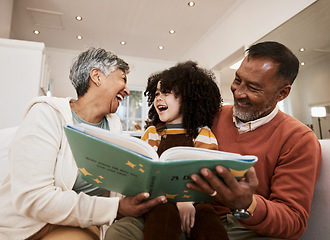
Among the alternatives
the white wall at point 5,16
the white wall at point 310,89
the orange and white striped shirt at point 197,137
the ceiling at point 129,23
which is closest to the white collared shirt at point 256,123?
the orange and white striped shirt at point 197,137

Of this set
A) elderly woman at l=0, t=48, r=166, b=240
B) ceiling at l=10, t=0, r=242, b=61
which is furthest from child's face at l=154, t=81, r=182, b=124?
ceiling at l=10, t=0, r=242, b=61

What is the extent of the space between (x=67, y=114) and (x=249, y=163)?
780 mm

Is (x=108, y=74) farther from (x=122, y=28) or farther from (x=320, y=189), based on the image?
(x=122, y=28)

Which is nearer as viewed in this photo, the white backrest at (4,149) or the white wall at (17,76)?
the white backrest at (4,149)

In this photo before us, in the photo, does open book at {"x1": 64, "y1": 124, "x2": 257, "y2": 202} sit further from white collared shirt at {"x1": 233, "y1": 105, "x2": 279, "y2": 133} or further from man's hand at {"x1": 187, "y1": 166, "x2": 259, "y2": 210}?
white collared shirt at {"x1": 233, "y1": 105, "x2": 279, "y2": 133}

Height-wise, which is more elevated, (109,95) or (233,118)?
(109,95)

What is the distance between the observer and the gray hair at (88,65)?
1236mm

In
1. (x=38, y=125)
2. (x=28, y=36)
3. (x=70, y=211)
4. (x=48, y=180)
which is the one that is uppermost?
(x=28, y=36)

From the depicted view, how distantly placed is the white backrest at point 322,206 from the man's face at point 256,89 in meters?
0.30

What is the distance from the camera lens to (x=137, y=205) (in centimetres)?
85

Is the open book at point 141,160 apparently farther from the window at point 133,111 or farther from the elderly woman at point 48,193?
the window at point 133,111

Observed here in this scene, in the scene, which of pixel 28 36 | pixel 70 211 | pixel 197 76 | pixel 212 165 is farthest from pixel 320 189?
pixel 28 36

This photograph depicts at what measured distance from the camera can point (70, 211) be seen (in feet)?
2.80

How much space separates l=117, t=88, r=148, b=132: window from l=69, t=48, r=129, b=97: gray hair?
4933mm
